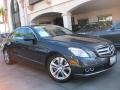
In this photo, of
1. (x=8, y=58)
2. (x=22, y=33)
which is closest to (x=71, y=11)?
(x=8, y=58)

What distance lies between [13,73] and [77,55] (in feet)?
9.17

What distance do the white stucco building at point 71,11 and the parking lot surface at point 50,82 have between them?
709 cm

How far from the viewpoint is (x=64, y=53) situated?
16.3ft

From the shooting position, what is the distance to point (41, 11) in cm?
1773

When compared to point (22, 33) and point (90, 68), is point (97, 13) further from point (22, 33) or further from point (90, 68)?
point (90, 68)

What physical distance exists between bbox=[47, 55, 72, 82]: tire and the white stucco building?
24.5 feet

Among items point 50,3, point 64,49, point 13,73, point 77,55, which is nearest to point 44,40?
point 64,49

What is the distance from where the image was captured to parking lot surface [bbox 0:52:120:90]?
4821 mm

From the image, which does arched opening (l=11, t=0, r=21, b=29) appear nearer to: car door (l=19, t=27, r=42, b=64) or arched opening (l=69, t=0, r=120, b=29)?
arched opening (l=69, t=0, r=120, b=29)

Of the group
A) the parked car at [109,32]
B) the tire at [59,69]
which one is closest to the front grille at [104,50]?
the tire at [59,69]

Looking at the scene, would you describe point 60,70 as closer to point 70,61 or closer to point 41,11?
point 70,61

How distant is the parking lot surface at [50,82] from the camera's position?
4.82 m

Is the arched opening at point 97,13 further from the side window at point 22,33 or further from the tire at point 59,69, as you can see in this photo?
the tire at point 59,69

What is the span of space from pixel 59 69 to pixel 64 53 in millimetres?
501
